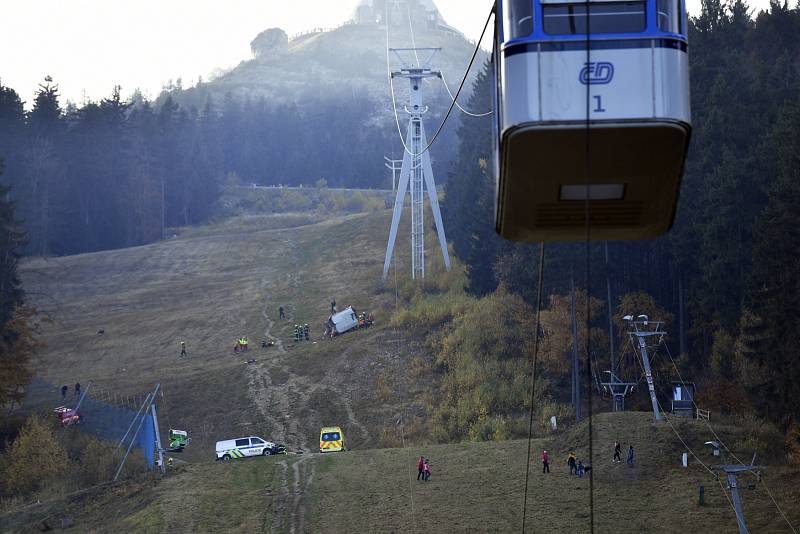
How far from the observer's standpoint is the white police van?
1793 inches

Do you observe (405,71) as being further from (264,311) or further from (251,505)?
(251,505)

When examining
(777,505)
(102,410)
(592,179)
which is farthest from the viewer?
(102,410)

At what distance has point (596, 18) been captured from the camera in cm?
1027

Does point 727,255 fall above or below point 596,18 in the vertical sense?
below

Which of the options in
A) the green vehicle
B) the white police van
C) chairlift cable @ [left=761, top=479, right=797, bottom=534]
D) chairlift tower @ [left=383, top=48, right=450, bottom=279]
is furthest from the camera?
chairlift tower @ [left=383, top=48, right=450, bottom=279]

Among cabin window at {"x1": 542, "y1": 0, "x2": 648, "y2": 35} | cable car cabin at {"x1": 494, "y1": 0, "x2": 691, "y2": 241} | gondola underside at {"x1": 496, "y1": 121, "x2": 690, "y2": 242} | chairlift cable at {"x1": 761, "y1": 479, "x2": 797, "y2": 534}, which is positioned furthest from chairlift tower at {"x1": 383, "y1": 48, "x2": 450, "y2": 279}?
cabin window at {"x1": 542, "y1": 0, "x2": 648, "y2": 35}

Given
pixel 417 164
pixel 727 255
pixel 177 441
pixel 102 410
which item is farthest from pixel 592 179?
pixel 417 164

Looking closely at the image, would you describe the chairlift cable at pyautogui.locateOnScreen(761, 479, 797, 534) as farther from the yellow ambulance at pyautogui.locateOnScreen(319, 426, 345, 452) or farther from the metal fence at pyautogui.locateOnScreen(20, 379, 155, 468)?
the metal fence at pyautogui.locateOnScreen(20, 379, 155, 468)

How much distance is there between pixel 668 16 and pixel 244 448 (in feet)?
125

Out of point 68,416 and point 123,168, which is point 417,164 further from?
point 123,168

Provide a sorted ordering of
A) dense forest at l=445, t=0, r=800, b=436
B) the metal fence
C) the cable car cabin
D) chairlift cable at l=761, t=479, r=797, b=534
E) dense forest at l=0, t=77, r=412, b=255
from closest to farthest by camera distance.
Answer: the cable car cabin → chairlift cable at l=761, t=479, r=797, b=534 → dense forest at l=445, t=0, r=800, b=436 → the metal fence → dense forest at l=0, t=77, r=412, b=255

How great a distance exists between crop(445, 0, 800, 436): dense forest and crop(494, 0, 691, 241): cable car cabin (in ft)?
91.4

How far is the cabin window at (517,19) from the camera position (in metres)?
10.4

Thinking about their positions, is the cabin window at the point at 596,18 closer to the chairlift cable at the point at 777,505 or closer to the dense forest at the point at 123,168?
the chairlift cable at the point at 777,505
